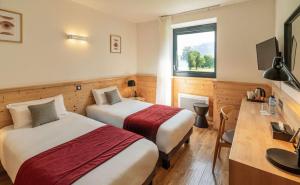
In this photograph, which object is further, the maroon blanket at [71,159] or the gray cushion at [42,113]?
the gray cushion at [42,113]

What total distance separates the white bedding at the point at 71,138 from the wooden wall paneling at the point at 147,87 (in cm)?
230

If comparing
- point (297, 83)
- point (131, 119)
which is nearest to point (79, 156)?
point (131, 119)

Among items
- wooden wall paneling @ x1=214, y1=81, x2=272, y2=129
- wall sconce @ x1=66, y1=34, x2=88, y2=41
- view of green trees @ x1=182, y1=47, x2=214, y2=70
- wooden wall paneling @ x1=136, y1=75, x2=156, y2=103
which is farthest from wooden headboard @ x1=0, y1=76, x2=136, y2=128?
wooden wall paneling @ x1=214, y1=81, x2=272, y2=129

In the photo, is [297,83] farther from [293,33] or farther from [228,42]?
[228,42]

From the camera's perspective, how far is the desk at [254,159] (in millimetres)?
1006

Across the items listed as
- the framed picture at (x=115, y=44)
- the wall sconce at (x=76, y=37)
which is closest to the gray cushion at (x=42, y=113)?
the wall sconce at (x=76, y=37)

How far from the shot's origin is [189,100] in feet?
13.4

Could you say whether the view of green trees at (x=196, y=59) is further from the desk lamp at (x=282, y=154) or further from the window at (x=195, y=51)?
the desk lamp at (x=282, y=154)

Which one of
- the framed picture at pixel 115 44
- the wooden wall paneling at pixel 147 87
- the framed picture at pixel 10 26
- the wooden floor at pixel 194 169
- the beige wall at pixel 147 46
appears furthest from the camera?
the wooden wall paneling at pixel 147 87

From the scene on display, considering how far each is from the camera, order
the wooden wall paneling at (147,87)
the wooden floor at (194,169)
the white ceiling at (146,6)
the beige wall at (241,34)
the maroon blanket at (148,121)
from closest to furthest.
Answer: the wooden floor at (194,169)
the maroon blanket at (148,121)
the beige wall at (241,34)
the white ceiling at (146,6)
the wooden wall paneling at (147,87)

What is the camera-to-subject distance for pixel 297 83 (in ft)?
4.39

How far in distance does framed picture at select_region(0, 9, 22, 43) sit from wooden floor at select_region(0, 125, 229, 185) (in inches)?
74.3

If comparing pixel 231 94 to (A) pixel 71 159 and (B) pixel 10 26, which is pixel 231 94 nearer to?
(A) pixel 71 159

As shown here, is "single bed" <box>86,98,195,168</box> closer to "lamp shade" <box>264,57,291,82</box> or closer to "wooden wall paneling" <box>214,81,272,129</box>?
"wooden wall paneling" <box>214,81,272,129</box>
